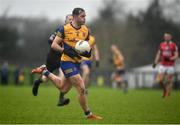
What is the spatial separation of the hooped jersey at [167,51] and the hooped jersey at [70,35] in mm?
12076

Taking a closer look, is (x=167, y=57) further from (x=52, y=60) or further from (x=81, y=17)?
(x=81, y=17)

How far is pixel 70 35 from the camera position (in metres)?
13.9

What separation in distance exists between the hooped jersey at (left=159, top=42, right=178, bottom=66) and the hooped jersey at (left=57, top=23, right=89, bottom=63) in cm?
1208

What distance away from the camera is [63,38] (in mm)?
13930

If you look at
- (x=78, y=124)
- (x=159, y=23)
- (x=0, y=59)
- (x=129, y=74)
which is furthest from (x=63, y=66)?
(x=0, y=59)

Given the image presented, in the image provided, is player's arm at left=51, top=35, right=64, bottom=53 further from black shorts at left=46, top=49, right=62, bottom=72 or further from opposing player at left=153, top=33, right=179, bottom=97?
opposing player at left=153, top=33, right=179, bottom=97

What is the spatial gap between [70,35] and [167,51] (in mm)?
12458

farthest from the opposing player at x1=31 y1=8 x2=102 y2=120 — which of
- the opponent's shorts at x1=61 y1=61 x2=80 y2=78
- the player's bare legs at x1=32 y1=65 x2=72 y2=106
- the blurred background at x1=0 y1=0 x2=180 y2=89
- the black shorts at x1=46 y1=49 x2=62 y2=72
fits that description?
the blurred background at x1=0 y1=0 x2=180 y2=89

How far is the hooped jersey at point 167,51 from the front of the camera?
25797 mm

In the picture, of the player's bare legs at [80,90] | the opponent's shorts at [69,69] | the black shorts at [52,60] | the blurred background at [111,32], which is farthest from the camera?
the blurred background at [111,32]

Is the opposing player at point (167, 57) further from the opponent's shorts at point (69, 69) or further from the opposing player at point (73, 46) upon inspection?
the opponent's shorts at point (69, 69)

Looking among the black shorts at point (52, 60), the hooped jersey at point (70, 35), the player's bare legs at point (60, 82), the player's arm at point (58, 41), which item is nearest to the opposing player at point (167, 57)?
Answer: the black shorts at point (52, 60)

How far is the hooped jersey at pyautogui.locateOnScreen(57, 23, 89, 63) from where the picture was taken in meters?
13.9

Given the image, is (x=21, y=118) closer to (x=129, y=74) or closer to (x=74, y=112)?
(x=74, y=112)
